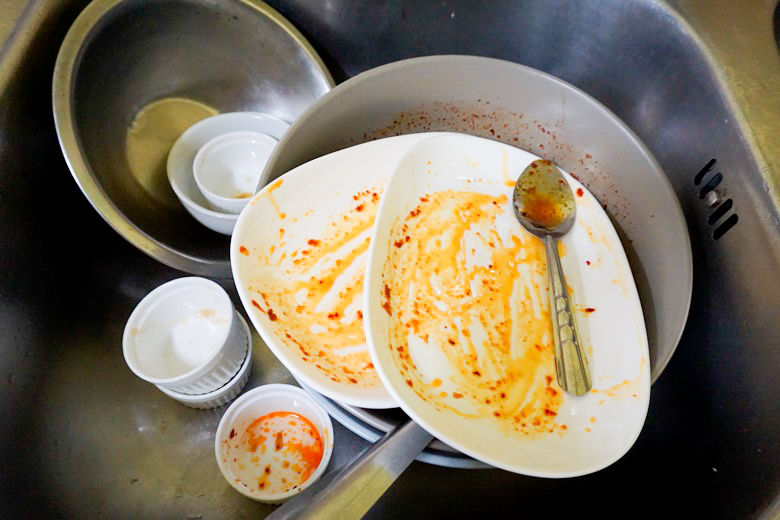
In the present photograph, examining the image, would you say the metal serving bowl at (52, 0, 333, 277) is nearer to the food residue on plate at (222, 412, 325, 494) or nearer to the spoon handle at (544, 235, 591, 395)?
the food residue on plate at (222, 412, 325, 494)

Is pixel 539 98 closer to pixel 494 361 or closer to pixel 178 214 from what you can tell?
pixel 494 361

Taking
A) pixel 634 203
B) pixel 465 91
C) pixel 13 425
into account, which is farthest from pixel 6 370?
pixel 634 203

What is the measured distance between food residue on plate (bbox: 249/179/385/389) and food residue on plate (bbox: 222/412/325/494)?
144mm

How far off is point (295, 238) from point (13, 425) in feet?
1.07

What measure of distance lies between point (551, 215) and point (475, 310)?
13 centimetres

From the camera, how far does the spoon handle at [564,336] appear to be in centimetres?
46

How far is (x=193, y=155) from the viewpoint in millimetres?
683

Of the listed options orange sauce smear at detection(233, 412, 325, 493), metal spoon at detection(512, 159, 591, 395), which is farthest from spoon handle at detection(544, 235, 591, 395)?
orange sauce smear at detection(233, 412, 325, 493)

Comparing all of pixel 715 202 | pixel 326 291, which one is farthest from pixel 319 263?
pixel 715 202

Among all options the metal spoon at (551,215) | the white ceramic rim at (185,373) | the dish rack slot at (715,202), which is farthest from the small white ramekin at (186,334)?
the dish rack slot at (715,202)

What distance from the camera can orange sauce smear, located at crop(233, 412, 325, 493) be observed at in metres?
0.54

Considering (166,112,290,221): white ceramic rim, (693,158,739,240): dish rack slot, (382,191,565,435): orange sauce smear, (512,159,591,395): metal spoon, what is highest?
(693,158,739,240): dish rack slot

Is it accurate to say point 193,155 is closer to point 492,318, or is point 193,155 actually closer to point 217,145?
point 217,145

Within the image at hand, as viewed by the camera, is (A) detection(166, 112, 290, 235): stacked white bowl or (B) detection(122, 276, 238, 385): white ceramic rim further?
(A) detection(166, 112, 290, 235): stacked white bowl
